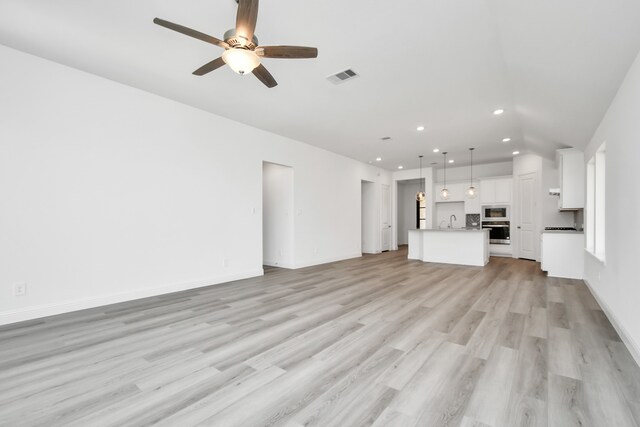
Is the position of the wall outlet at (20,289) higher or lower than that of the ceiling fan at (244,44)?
lower

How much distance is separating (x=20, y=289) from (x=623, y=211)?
630cm

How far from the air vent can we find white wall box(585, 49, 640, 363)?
8.32ft

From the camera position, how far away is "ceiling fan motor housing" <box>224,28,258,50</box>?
7.23ft

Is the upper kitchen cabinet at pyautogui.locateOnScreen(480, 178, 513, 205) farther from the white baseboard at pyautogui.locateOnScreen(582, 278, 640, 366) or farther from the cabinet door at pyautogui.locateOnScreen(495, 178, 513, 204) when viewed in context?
the white baseboard at pyautogui.locateOnScreen(582, 278, 640, 366)

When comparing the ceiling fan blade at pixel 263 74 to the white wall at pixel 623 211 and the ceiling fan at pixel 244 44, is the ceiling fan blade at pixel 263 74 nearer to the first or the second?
the ceiling fan at pixel 244 44

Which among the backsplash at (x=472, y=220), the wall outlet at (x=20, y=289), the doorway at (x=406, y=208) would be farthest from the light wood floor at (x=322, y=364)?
the doorway at (x=406, y=208)

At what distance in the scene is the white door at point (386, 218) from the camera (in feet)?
32.8

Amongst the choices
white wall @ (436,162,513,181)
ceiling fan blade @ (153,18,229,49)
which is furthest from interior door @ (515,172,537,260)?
ceiling fan blade @ (153,18,229,49)

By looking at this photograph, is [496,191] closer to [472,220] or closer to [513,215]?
[513,215]

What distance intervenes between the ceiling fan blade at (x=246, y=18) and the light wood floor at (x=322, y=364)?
2.51m

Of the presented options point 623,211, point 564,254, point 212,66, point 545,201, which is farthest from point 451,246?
Result: point 212,66

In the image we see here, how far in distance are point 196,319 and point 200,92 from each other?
3.04 metres

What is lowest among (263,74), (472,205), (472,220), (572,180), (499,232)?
(499,232)

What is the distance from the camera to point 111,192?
383 cm
